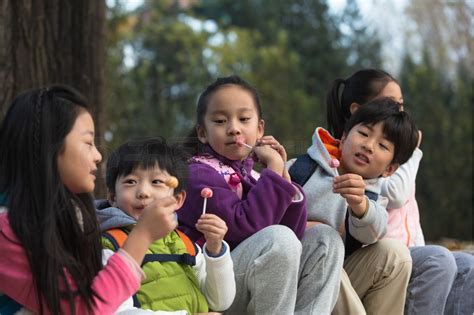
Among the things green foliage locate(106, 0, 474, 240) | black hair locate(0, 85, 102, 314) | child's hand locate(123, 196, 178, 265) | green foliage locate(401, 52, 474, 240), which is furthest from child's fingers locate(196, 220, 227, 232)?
green foliage locate(401, 52, 474, 240)

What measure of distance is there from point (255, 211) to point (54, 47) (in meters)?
2.20

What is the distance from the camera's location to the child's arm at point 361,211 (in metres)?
2.98

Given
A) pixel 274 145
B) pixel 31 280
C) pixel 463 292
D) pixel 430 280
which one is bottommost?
pixel 463 292

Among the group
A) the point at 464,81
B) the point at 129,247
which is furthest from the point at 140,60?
the point at 129,247

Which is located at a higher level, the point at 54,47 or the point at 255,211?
the point at 54,47

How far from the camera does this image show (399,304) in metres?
3.26

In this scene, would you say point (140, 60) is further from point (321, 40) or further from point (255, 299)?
point (255, 299)

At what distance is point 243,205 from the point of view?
3.02 m

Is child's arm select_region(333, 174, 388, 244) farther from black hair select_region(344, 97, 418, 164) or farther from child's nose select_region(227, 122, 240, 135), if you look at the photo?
child's nose select_region(227, 122, 240, 135)

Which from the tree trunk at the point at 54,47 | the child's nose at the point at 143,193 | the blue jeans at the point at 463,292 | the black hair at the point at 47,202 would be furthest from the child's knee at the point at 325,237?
the tree trunk at the point at 54,47

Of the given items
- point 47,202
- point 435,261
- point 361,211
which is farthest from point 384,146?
point 47,202

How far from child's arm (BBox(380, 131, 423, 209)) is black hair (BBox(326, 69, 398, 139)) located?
1.13 ft

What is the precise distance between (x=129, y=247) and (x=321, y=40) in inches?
572

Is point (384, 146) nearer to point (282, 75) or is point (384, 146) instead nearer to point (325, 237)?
point (325, 237)
